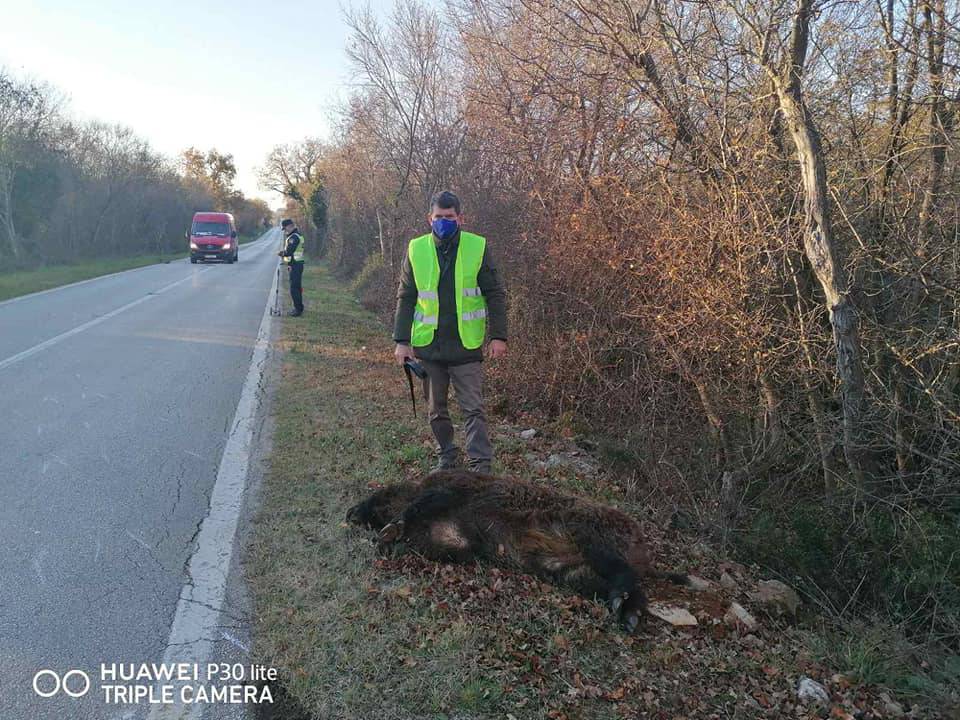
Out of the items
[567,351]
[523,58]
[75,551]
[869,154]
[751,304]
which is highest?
[523,58]

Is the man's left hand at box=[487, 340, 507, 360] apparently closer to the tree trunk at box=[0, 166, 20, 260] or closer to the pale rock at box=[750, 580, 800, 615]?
the pale rock at box=[750, 580, 800, 615]

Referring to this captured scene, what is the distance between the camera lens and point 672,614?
3.61 m

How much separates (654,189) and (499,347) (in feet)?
6.94

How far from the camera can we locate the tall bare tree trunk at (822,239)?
4.61 m

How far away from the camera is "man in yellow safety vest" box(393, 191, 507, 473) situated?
5.07 metres

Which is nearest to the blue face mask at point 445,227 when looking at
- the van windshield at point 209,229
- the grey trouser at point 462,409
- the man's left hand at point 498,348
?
the man's left hand at point 498,348

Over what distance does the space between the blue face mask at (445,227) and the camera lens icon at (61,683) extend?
3225 mm

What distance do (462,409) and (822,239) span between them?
262cm

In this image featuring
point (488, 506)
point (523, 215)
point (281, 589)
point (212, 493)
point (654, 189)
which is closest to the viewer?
point (281, 589)

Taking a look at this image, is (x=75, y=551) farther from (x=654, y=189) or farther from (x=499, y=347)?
(x=654, y=189)

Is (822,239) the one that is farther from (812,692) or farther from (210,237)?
(210,237)

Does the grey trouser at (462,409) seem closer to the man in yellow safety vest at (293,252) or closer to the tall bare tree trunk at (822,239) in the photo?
the tall bare tree trunk at (822,239)

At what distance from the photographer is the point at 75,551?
4078mm

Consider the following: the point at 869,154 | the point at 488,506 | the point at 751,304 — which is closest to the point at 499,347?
the point at 488,506
